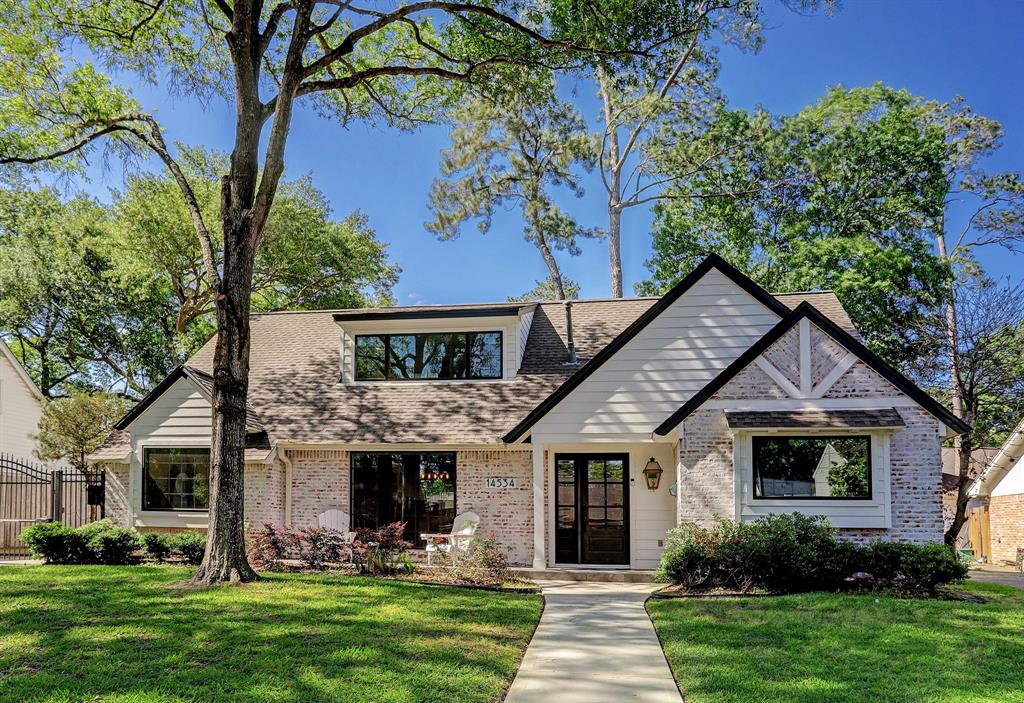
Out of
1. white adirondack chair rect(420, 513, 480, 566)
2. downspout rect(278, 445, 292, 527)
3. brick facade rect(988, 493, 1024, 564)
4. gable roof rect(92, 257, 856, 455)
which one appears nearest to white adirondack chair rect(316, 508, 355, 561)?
downspout rect(278, 445, 292, 527)

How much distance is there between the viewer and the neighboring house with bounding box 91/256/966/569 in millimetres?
11656

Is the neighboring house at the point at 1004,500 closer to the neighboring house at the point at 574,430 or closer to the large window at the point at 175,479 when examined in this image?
the neighboring house at the point at 574,430

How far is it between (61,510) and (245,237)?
980cm

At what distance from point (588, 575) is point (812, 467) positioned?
4201mm

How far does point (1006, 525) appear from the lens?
21.1 metres

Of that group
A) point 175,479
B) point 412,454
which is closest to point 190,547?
point 175,479

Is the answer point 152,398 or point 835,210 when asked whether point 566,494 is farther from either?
point 835,210

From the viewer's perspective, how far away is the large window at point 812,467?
11.6 metres

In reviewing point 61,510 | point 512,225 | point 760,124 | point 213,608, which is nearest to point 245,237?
point 213,608

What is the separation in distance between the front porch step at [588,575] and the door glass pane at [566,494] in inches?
56.7

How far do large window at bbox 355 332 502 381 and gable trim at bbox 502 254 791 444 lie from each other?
2631 mm

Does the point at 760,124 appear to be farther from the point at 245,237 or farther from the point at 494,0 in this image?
the point at 245,237

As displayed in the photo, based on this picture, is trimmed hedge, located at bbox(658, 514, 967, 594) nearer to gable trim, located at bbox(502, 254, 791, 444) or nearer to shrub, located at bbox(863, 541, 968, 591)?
shrub, located at bbox(863, 541, 968, 591)

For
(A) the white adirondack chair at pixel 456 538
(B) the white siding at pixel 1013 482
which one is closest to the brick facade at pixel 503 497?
(A) the white adirondack chair at pixel 456 538
